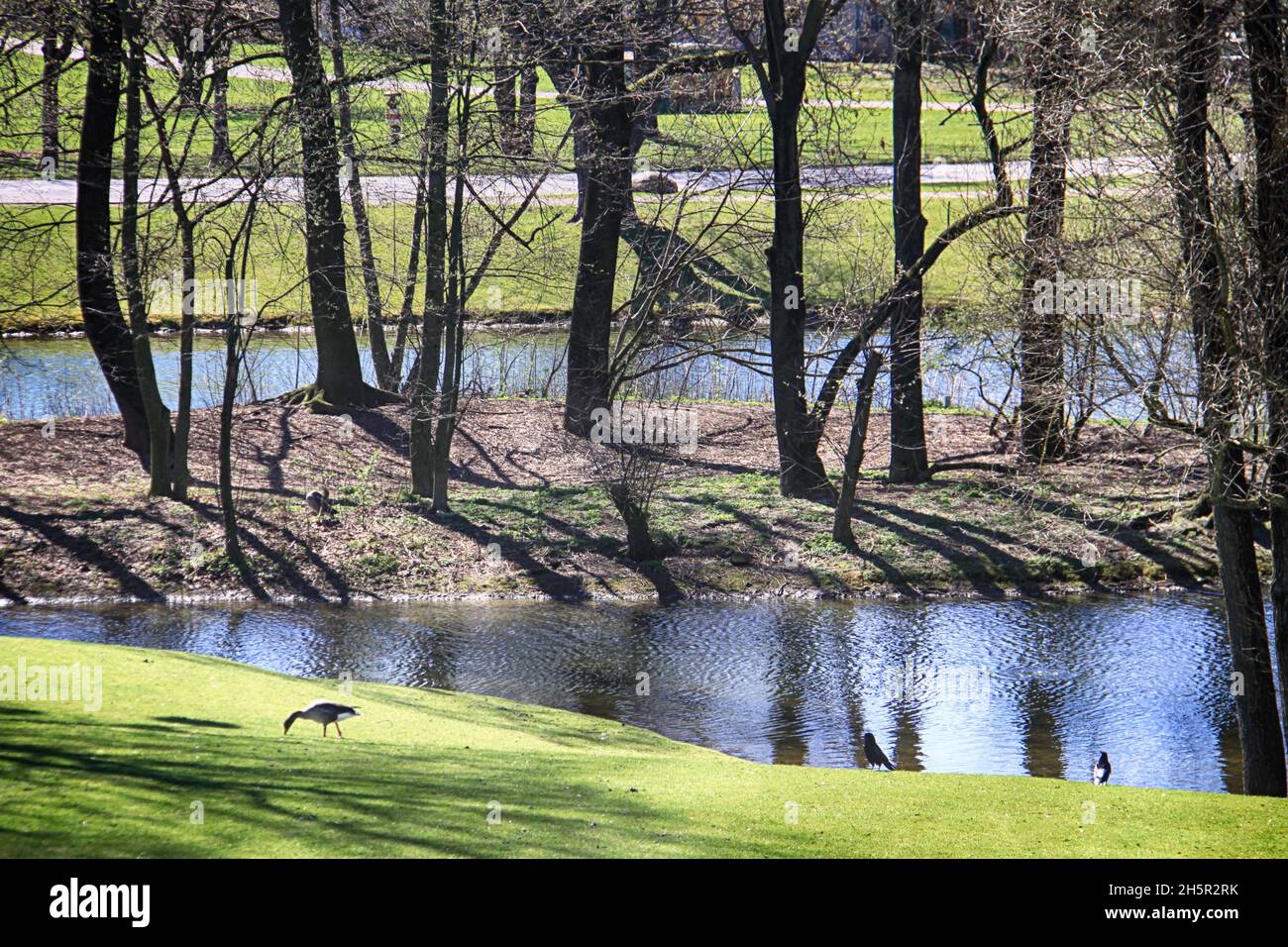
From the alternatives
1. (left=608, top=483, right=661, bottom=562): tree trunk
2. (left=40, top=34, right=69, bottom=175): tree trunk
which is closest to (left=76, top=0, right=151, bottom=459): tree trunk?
(left=40, top=34, right=69, bottom=175): tree trunk

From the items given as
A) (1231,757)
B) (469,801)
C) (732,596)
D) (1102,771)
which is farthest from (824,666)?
(469,801)

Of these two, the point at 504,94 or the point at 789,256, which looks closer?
the point at 504,94

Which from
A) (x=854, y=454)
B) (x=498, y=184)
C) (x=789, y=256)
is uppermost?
(x=498, y=184)

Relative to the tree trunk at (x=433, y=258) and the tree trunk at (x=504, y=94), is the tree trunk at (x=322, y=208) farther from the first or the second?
the tree trunk at (x=504, y=94)

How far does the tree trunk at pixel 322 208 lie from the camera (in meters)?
18.7

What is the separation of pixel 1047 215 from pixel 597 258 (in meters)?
12.9

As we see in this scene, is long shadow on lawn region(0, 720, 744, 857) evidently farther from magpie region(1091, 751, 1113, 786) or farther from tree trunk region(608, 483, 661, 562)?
tree trunk region(608, 483, 661, 562)

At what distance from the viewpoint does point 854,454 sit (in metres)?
19.7

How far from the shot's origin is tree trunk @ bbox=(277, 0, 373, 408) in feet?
61.4

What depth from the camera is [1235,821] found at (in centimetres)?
912

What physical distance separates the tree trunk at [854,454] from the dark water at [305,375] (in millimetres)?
5845

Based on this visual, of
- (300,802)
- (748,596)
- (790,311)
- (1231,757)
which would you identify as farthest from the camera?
(790,311)

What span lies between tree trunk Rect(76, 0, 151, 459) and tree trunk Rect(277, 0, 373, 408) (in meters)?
2.77

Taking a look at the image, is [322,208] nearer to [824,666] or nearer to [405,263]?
[824,666]
